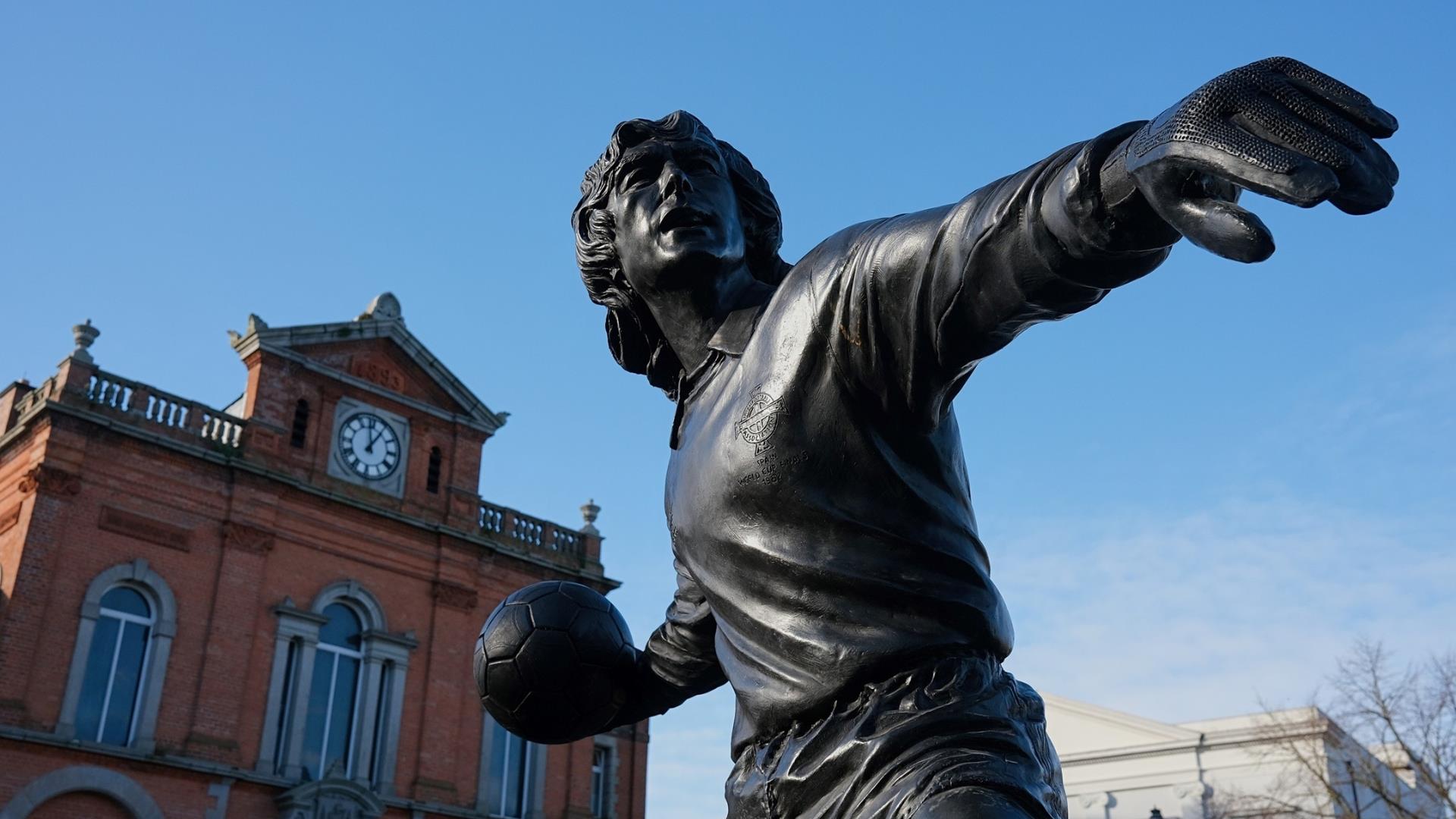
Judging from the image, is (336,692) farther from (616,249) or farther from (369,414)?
(616,249)

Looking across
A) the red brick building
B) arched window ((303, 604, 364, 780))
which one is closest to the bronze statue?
the red brick building

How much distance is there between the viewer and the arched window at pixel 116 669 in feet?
60.8

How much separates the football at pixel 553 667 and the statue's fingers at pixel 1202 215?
1.34m

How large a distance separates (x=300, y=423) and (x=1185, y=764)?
22.1m

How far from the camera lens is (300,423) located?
23.0m

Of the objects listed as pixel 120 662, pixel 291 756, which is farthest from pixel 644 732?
pixel 120 662

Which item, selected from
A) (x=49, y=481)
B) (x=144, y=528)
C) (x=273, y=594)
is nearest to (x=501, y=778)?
(x=273, y=594)

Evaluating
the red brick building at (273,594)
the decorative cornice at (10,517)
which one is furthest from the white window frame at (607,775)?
the decorative cornice at (10,517)

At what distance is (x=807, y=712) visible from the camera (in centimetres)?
167

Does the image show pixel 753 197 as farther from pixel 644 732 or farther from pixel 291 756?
A: pixel 644 732

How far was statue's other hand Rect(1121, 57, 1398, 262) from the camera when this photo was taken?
114 centimetres

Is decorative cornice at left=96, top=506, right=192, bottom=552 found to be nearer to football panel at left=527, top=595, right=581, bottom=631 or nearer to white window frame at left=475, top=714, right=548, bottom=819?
white window frame at left=475, top=714, right=548, bottom=819

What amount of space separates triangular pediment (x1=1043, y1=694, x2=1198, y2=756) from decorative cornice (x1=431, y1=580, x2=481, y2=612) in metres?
14.8

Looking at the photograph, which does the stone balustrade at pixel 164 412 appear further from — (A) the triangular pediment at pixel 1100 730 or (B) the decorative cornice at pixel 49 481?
(A) the triangular pediment at pixel 1100 730
